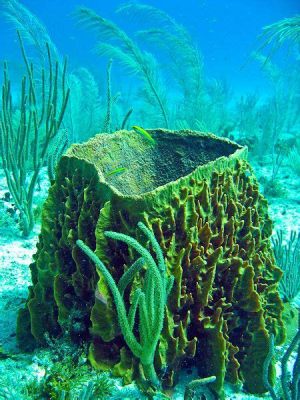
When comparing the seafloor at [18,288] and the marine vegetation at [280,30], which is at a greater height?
the marine vegetation at [280,30]

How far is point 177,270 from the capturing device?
230 cm

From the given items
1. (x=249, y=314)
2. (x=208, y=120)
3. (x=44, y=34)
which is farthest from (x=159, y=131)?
(x=208, y=120)

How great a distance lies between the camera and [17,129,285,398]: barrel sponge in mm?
2318

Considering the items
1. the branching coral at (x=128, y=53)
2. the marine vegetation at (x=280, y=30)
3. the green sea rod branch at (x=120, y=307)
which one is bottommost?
the green sea rod branch at (x=120, y=307)

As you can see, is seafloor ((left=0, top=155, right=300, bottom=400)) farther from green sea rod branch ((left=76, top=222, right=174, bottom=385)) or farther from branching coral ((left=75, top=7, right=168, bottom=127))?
branching coral ((left=75, top=7, right=168, bottom=127))

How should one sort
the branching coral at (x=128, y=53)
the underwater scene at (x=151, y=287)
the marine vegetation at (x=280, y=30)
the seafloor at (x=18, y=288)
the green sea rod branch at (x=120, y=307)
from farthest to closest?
the branching coral at (x=128, y=53), the marine vegetation at (x=280, y=30), the seafloor at (x=18, y=288), the underwater scene at (x=151, y=287), the green sea rod branch at (x=120, y=307)

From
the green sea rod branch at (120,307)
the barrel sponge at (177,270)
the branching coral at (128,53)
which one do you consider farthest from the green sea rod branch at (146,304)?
the branching coral at (128,53)

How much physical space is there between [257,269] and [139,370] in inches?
47.5

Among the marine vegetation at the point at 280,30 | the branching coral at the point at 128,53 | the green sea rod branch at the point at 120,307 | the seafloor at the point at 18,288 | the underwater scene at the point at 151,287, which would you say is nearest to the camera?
the green sea rod branch at the point at 120,307

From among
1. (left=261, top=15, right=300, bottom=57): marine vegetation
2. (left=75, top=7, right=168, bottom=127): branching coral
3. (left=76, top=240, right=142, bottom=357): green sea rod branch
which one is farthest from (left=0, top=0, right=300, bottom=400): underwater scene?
(left=75, top=7, right=168, bottom=127): branching coral

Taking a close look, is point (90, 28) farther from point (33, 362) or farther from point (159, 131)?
point (33, 362)

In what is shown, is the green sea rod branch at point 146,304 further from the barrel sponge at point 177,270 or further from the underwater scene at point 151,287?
the barrel sponge at point 177,270

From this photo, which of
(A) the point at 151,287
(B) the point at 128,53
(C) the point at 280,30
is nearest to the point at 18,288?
(A) the point at 151,287

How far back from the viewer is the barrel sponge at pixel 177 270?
232cm
